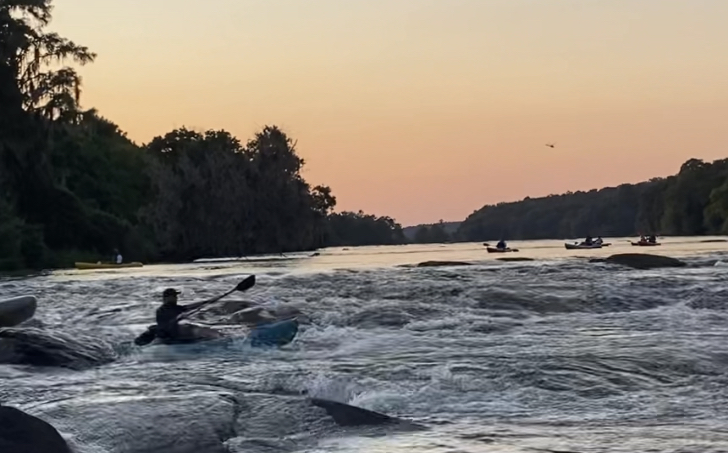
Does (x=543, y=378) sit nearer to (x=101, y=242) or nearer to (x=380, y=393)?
(x=380, y=393)

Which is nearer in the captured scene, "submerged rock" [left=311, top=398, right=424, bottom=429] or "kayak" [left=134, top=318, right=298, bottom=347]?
"submerged rock" [left=311, top=398, right=424, bottom=429]

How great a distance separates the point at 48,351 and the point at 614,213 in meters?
171

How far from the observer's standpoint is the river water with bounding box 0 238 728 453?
332 inches

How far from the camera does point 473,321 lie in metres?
17.3

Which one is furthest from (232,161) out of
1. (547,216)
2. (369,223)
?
(547,216)

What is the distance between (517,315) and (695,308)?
3.38 m

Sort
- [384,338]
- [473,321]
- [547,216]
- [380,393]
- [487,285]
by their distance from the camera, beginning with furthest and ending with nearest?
[547,216] → [487,285] → [473,321] → [384,338] → [380,393]

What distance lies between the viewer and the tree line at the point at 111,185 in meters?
45.2

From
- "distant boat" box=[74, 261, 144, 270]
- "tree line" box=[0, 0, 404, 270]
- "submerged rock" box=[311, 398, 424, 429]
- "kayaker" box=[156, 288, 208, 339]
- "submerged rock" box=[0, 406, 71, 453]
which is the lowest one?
"submerged rock" box=[311, 398, 424, 429]

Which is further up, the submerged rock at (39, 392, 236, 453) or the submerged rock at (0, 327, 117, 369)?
the submerged rock at (0, 327, 117, 369)

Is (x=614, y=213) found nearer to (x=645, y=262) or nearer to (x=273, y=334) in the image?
(x=645, y=262)

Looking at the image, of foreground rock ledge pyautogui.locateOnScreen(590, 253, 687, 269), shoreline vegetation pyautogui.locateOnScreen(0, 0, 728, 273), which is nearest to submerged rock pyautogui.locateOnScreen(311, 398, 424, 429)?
foreground rock ledge pyautogui.locateOnScreen(590, 253, 687, 269)

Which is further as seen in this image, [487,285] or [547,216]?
[547,216]

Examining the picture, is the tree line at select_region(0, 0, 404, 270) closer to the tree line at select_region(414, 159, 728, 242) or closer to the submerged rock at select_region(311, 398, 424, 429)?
the submerged rock at select_region(311, 398, 424, 429)
